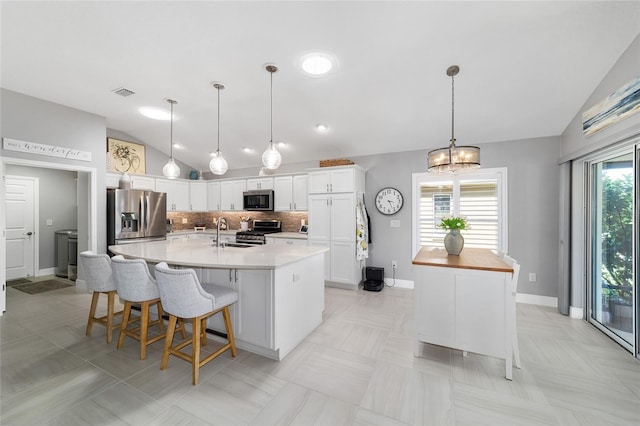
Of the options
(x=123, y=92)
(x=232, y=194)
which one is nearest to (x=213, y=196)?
(x=232, y=194)

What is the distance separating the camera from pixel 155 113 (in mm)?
4152

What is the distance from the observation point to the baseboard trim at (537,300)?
3.70 metres

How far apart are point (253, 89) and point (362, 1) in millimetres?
1768

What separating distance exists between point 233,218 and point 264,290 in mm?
4448

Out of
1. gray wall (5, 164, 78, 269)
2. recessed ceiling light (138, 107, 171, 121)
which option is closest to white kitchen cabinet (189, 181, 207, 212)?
recessed ceiling light (138, 107, 171, 121)

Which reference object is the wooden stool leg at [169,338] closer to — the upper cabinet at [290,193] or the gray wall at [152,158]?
the upper cabinet at [290,193]

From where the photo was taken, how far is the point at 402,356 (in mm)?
2471

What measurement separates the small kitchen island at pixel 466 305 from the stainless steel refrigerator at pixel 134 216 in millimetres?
4758

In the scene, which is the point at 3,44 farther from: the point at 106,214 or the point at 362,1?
the point at 362,1

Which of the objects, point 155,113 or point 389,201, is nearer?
point 155,113

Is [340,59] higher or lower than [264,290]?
higher

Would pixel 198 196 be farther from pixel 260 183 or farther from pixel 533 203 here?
pixel 533 203

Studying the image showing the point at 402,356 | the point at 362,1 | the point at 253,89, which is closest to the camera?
the point at 362,1

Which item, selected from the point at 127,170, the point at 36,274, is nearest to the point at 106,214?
the point at 127,170
